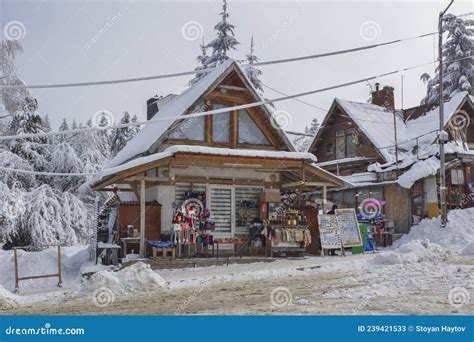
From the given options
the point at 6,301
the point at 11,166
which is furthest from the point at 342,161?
the point at 6,301

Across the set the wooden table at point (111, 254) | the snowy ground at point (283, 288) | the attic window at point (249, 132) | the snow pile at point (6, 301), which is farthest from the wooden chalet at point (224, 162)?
the snow pile at point (6, 301)

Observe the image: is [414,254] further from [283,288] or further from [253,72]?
[253,72]

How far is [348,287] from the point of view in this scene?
1039 centimetres

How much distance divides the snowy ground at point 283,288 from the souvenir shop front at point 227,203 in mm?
1454

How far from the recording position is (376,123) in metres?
30.4

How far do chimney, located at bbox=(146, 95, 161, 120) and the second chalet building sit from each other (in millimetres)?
10234

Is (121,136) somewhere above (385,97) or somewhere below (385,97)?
below

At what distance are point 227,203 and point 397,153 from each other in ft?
40.7

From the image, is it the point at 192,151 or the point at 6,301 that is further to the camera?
the point at 192,151

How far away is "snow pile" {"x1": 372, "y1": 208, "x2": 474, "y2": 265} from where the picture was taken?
14.5 meters

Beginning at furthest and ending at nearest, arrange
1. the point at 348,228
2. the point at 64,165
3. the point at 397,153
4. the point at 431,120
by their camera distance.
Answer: the point at 431,120
the point at 397,153
the point at 64,165
the point at 348,228

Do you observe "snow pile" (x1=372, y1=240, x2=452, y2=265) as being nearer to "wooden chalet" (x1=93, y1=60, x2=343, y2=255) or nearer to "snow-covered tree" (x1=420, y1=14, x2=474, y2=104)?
"wooden chalet" (x1=93, y1=60, x2=343, y2=255)
